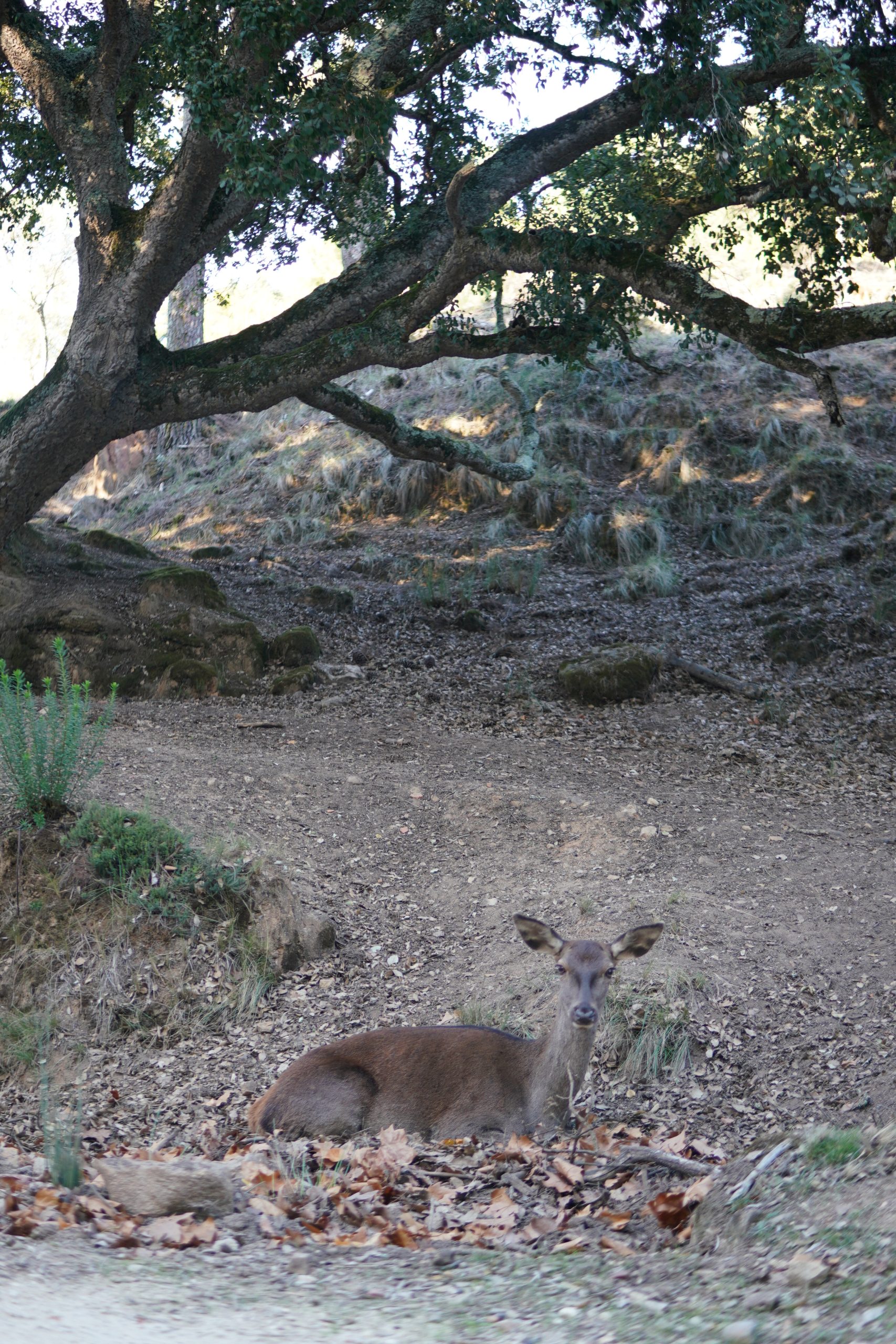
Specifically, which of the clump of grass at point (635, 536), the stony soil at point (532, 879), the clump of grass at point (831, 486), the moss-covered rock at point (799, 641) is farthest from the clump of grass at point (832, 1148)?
the clump of grass at point (831, 486)

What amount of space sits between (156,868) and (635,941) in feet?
10.2

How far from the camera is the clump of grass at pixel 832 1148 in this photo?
3.74 metres

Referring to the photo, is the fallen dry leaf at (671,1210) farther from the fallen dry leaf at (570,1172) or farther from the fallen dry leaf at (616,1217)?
the fallen dry leaf at (570,1172)

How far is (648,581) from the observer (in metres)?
14.4

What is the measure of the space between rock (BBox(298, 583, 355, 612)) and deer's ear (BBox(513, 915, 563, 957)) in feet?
27.8

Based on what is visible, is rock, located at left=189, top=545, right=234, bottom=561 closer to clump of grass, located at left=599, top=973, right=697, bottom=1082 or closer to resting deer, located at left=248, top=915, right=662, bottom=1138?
clump of grass, located at left=599, top=973, right=697, bottom=1082

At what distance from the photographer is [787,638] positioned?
12117 millimetres

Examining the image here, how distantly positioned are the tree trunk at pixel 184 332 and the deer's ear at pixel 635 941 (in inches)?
660

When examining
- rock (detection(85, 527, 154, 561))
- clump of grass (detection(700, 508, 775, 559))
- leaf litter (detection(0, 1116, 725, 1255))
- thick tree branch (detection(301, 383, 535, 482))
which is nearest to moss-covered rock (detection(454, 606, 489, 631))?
thick tree branch (detection(301, 383, 535, 482))

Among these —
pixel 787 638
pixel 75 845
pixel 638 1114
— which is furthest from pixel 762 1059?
pixel 787 638

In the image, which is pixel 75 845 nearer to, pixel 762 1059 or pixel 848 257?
pixel 762 1059

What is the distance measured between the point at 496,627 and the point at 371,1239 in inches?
385

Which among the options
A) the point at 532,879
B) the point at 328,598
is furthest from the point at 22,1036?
the point at 328,598

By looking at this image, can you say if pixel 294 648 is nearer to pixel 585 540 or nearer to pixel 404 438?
pixel 404 438
